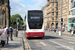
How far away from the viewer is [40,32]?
826 inches

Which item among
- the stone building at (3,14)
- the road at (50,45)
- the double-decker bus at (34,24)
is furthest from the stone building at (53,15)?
the road at (50,45)

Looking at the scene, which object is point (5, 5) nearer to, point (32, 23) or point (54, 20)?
point (54, 20)

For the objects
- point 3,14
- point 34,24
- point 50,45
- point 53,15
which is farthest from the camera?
point 53,15

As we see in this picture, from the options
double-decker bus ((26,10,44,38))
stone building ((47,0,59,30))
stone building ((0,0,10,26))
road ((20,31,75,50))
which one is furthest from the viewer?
stone building ((47,0,59,30))

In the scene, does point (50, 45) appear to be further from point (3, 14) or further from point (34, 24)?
point (3, 14)

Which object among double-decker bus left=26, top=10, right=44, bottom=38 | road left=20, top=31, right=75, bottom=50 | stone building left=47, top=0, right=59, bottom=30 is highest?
stone building left=47, top=0, right=59, bottom=30

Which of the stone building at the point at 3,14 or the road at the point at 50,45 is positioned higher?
the stone building at the point at 3,14

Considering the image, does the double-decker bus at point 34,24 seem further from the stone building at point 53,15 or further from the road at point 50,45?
the stone building at point 53,15

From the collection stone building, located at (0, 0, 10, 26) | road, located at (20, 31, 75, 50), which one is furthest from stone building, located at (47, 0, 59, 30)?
road, located at (20, 31, 75, 50)

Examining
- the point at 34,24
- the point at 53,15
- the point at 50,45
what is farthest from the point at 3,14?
the point at 50,45

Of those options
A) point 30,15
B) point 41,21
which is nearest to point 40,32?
point 41,21

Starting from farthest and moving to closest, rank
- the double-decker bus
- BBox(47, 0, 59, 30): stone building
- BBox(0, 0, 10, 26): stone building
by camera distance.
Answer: BBox(47, 0, 59, 30): stone building < BBox(0, 0, 10, 26): stone building < the double-decker bus

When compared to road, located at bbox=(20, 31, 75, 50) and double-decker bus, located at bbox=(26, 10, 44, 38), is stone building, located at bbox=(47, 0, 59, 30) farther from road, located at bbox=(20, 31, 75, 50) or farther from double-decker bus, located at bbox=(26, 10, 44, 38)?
road, located at bbox=(20, 31, 75, 50)

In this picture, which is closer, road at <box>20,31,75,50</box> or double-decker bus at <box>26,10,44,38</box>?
road at <box>20,31,75,50</box>
